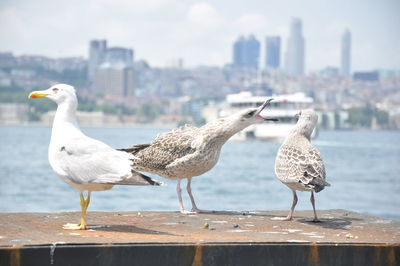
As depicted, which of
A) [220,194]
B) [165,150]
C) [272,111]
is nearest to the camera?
[165,150]

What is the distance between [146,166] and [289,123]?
77.4 meters

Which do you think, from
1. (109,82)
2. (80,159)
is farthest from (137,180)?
(109,82)

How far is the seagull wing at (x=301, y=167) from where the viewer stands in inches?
279

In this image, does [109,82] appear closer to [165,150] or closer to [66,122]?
[165,150]

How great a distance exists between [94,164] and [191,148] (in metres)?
1.72

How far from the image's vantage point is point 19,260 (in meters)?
5.22

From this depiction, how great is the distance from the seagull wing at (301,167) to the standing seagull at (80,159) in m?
1.65

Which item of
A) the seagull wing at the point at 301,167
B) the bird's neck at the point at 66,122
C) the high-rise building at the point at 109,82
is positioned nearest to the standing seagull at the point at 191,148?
the seagull wing at the point at 301,167

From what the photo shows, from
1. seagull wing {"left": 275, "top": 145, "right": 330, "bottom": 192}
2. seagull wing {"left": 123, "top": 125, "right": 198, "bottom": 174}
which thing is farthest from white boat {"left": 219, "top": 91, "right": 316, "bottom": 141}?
seagull wing {"left": 275, "top": 145, "right": 330, "bottom": 192}

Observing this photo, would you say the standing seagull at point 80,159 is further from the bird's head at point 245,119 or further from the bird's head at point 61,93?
the bird's head at point 245,119

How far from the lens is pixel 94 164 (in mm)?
6199

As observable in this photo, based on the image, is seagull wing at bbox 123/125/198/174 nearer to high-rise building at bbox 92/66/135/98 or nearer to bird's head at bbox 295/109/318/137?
bird's head at bbox 295/109/318/137

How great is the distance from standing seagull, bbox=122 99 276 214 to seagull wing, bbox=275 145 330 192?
1.43ft

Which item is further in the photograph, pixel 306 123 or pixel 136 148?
pixel 136 148
